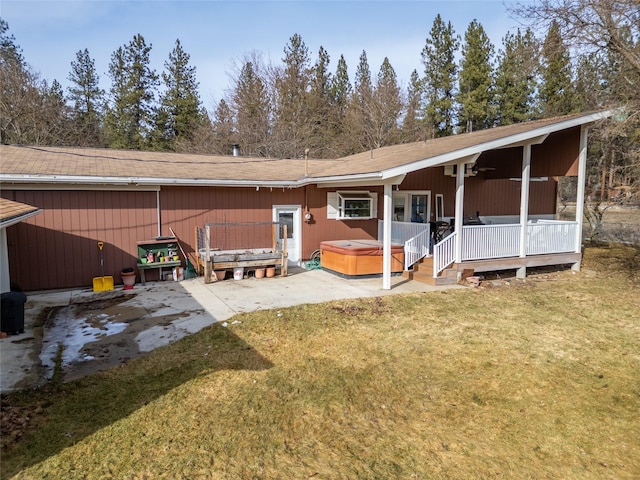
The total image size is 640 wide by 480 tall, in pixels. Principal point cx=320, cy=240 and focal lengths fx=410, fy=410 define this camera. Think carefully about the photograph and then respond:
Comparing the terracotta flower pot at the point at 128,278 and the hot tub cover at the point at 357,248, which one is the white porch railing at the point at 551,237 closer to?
the hot tub cover at the point at 357,248

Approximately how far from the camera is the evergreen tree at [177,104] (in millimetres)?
24359

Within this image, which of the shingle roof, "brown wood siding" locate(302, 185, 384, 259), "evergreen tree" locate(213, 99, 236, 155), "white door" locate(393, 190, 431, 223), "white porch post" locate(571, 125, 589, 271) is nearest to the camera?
the shingle roof

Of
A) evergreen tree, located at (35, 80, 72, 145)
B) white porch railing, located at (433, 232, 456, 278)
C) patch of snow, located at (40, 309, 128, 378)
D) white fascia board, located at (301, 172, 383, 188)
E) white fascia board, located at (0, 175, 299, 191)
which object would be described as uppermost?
evergreen tree, located at (35, 80, 72, 145)

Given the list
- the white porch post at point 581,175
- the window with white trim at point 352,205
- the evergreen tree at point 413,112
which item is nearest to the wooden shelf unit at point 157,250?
the window with white trim at point 352,205

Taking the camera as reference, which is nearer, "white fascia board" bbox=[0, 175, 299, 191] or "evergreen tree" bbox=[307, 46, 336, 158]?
"white fascia board" bbox=[0, 175, 299, 191]

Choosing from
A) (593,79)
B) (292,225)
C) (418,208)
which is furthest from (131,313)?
(593,79)

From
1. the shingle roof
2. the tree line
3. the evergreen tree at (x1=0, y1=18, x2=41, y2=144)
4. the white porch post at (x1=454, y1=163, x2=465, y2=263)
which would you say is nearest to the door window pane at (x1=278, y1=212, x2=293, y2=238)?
the shingle roof

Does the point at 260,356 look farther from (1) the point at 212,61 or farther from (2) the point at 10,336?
(1) the point at 212,61

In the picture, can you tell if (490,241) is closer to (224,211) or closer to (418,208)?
(418,208)

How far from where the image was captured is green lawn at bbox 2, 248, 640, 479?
2.93 meters

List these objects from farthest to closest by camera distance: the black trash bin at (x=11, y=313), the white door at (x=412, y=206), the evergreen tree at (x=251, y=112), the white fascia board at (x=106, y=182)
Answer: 1. the evergreen tree at (x=251, y=112)
2. the white door at (x=412, y=206)
3. the white fascia board at (x=106, y=182)
4. the black trash bin at (x=11, y=313)

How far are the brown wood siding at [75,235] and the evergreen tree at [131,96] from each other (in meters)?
16.8

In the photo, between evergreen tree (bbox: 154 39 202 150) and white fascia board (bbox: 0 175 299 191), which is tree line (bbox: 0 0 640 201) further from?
white fascia board (bbox: 0 175 299 191)

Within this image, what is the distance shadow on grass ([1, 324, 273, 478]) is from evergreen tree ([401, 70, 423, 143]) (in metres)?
21.6
